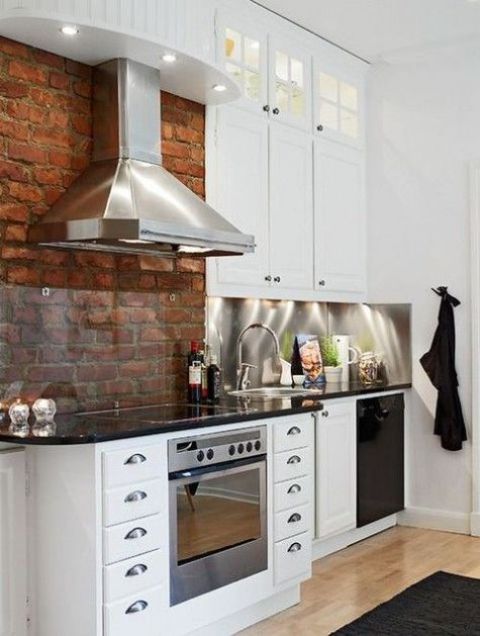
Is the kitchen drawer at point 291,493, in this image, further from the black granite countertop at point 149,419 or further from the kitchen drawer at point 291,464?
the black granite countertop at point 149,419

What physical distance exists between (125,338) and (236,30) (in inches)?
66.7

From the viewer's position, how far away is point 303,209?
4781 millimetres

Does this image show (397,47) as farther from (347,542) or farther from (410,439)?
(347,542)

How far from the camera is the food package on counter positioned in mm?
5070

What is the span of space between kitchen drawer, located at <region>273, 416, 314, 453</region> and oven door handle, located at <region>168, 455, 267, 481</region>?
12cm

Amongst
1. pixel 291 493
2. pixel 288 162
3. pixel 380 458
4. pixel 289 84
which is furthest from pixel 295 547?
pixel 289 84

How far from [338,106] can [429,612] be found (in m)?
2.98

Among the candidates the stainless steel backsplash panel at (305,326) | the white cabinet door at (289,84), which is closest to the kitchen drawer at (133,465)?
the stainless steel backsplash panel at (305,326)

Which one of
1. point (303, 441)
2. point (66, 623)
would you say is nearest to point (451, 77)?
point (303, 441)

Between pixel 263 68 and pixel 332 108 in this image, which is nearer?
pixel 263 68

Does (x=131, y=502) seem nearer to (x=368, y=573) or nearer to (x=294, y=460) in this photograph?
(x=294, y=460)

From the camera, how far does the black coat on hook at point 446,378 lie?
4984mm

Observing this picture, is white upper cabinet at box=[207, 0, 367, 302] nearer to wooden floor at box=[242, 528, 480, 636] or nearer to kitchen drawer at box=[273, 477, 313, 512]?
kitchen drawer at box=[273, 477, 313, 512]

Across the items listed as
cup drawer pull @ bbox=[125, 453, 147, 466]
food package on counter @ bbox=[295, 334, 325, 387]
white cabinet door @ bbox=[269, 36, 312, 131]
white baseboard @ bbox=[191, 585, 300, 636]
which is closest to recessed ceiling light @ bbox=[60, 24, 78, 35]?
→ white cabinet door @ bbox=[269, 36, 312, 131]
